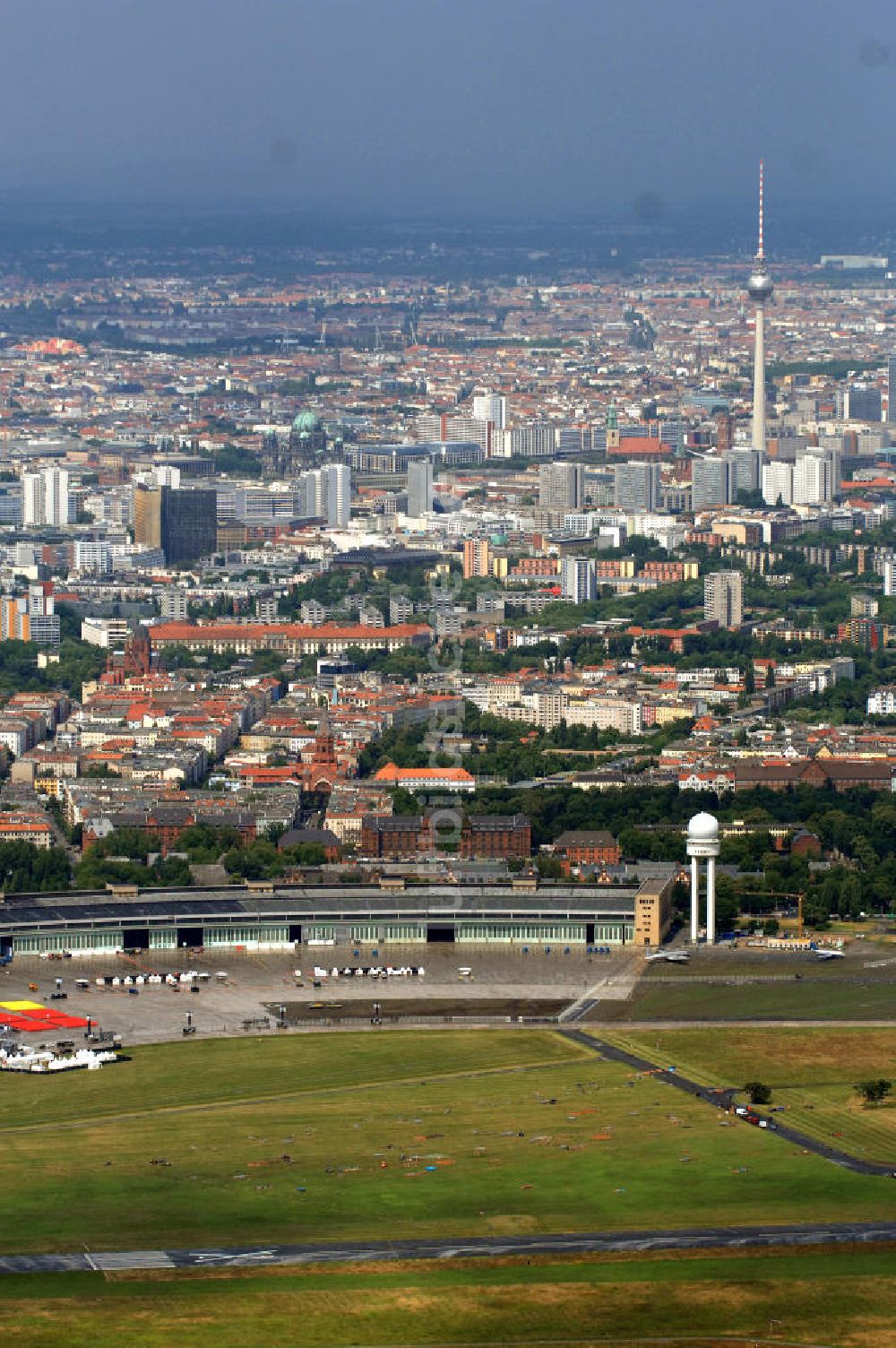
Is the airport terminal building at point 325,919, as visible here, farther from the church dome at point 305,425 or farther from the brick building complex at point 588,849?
the church dome at point 305,425

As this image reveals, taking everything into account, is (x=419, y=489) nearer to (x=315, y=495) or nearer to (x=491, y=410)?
(x=315, y=495)

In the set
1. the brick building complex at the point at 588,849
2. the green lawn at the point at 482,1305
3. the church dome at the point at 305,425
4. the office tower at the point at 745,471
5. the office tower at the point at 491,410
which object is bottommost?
the green lawn at the point at 482,1305

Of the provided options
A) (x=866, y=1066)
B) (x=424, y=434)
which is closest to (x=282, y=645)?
(x=866, y=1066)

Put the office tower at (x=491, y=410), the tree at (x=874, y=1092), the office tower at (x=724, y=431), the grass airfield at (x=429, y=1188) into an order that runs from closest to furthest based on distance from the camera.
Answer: the grass airfield at (x=429, y=1188), the tree at (x=874, y=1092), the office tower at (x=724, y=431), the office tower at (x=491, y=410)

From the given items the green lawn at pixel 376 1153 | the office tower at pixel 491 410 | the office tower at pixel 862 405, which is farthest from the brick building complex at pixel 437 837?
the office tower at pixel 862 405

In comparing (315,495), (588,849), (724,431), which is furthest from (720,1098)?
(724,431)

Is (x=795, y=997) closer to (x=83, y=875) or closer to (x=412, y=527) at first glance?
(x=83, y=875)

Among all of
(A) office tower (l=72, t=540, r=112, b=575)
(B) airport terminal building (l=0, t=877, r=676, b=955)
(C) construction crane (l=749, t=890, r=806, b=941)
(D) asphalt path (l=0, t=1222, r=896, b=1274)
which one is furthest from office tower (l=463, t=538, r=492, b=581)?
(D) asphalt path (l=0, t=1222, r=896, b=1274)

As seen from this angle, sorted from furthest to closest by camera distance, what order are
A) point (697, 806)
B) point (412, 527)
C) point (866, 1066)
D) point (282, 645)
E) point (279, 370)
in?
point (279, 370) < point (412, 527) < point (282, 645) < point (697, 806) < point (866, 1066)
